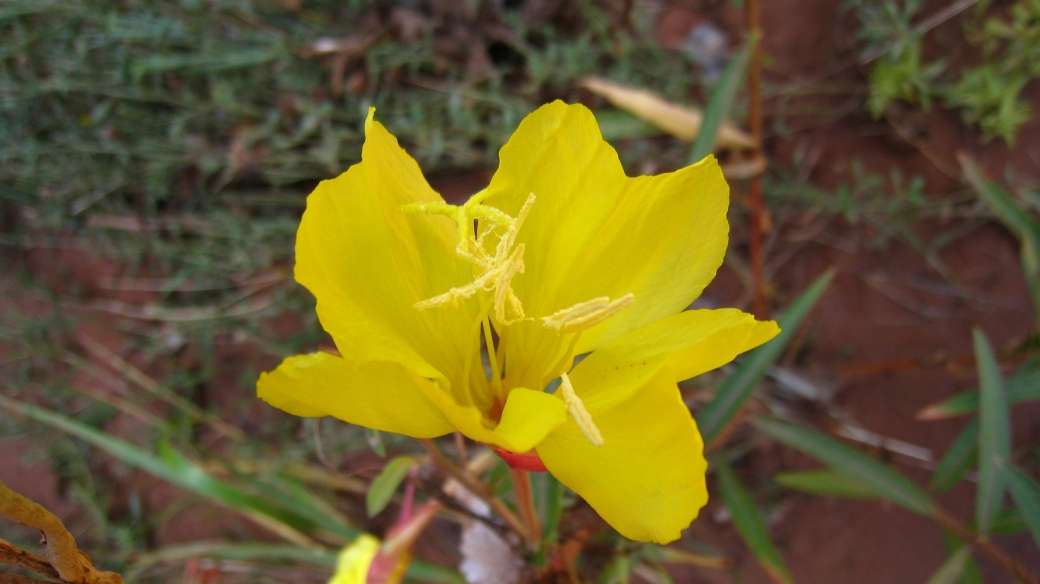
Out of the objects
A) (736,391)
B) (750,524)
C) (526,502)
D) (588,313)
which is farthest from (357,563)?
(750,524)

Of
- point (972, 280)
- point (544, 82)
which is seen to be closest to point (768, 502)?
point (972, 280)

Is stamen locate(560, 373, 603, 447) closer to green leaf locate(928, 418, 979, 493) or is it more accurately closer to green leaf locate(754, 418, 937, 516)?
green leaf locate(754, 418, 937, 516)

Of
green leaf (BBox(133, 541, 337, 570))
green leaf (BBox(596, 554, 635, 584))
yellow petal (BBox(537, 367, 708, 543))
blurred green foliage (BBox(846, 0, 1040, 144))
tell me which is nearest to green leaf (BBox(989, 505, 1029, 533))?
green leaf (BBox(596, 554, 635, 584))

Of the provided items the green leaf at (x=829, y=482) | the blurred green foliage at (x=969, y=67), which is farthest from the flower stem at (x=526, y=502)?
the blurred green foliage at (x=969, y=67)

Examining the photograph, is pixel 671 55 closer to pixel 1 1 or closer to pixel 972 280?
pixel 972 280

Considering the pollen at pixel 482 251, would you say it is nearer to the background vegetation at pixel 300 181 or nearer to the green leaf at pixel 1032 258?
the background vegetation at pixel 300 181

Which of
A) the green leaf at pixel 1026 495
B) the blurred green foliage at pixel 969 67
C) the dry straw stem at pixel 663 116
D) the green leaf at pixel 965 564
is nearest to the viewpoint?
the green leaf at pixel 1026 495
